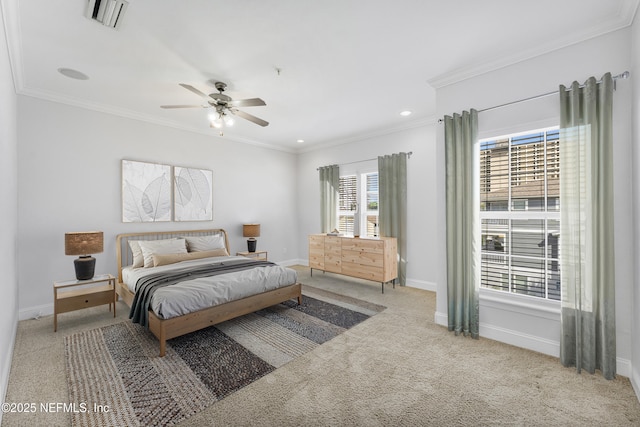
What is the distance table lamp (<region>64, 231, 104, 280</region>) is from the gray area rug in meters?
0.78

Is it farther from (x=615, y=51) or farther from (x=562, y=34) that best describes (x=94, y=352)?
(x=615, y=51)

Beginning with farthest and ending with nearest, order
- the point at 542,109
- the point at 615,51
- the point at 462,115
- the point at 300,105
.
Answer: the point at 300,105, the point at 462,115, the point at 542,109, the point at 615,51

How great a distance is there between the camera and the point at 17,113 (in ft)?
11.2

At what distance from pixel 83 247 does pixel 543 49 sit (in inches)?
208

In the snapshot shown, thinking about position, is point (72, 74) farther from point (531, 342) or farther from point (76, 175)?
point (531, 342)

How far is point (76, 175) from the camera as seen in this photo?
384 centimetres

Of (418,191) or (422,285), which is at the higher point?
(418,191)

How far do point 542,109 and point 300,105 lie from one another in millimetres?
2820

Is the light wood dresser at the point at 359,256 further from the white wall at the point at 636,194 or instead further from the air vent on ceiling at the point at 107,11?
the air vent on ceiling at the point at 107,11

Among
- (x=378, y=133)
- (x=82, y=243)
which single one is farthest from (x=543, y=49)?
(x=82, y=243)

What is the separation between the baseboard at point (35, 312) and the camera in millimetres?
3429

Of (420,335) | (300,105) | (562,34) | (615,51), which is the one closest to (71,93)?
(300,105)

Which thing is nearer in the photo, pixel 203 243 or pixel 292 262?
pixel 203 243

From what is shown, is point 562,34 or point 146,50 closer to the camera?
point 562,34
